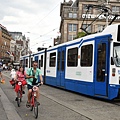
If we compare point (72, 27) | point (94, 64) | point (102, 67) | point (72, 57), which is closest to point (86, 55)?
point (94, 64)

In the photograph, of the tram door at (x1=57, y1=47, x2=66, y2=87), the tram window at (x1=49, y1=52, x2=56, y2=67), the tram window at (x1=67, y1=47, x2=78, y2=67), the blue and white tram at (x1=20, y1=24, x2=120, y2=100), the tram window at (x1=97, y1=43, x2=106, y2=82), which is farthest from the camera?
the tram window at (x1=49, y1=52, x2=56, y2=67)

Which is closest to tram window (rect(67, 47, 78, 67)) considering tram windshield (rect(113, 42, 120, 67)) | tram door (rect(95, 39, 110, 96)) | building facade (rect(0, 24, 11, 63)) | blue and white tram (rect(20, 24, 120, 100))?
blue and white tram (rect(20, 24, 120, 100))

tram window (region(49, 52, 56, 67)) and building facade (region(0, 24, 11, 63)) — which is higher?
building facade (region(0, 24, 11, 63))

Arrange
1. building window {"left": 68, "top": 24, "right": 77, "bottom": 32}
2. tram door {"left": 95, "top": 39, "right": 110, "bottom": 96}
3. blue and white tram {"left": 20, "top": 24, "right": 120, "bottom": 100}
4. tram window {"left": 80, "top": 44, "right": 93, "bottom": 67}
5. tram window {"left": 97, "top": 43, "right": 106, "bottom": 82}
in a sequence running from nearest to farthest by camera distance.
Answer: blue and white tram {"left": 20, "top": 24, "right": 120, "bottom": 100} → tram door {"left": 95, "top": 39, "right": 110, "bottom": 96} → tram window {"left": 97, "top": 43, "right": 106, "bottom": 82} → tram window {"left": 80, "top": 44, "right": 93, "bottom": 67} → building window {"left": 68, "top": 24, "right": 77, "bottom": 32}

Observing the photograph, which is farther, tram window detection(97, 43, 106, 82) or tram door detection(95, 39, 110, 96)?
tram window detection(97, 43, 106, 82)

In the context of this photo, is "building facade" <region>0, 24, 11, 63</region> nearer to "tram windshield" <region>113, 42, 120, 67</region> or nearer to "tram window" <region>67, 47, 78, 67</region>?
"tram window" <region>67, 47, 78, 67</region>

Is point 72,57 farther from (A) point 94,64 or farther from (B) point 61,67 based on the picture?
(A) point 94,64

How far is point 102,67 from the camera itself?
12.9m

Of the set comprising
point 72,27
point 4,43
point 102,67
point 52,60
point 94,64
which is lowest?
point 102,67

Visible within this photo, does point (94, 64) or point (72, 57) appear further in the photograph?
point (72, 57)

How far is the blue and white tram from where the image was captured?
12.3 meters

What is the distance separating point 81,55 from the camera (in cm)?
1527

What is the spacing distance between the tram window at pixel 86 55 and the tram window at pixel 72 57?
0.88 meters

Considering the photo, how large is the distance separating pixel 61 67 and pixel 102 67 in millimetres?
6406
